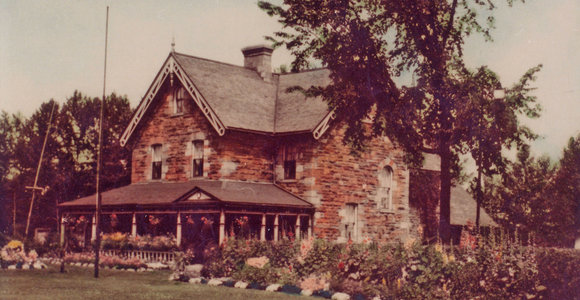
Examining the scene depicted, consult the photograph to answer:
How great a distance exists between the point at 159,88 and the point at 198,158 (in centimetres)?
416

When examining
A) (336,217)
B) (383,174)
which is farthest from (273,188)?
(383,174)

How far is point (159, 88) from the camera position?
3500 centimetres

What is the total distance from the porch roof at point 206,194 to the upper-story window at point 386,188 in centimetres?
463

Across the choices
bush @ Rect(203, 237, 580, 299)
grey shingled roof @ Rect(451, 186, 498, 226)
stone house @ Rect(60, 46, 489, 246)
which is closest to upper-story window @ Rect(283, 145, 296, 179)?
stone house @ Rect(60, 46, 489, 246)

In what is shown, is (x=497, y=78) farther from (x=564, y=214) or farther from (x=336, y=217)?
(x=564, y=214)

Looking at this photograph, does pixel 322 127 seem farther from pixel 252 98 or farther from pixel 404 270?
pixel 404 270

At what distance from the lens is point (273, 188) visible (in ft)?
109

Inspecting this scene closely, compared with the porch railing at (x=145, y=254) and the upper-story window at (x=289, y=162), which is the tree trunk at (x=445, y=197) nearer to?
the upper-story window at (x=289, y=162)

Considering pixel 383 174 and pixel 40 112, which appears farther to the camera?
pixel 40 112

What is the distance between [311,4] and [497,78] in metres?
6.53

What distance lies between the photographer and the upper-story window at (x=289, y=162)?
33.3 m

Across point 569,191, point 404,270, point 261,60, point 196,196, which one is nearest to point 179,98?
point 261,60

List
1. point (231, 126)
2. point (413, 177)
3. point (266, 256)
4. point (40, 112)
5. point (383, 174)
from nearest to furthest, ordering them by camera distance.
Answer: point (266, 256), point (231, 126), point (383, 174), point (413, 177), point (40, 112)

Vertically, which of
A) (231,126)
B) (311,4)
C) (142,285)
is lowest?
(142,285)
